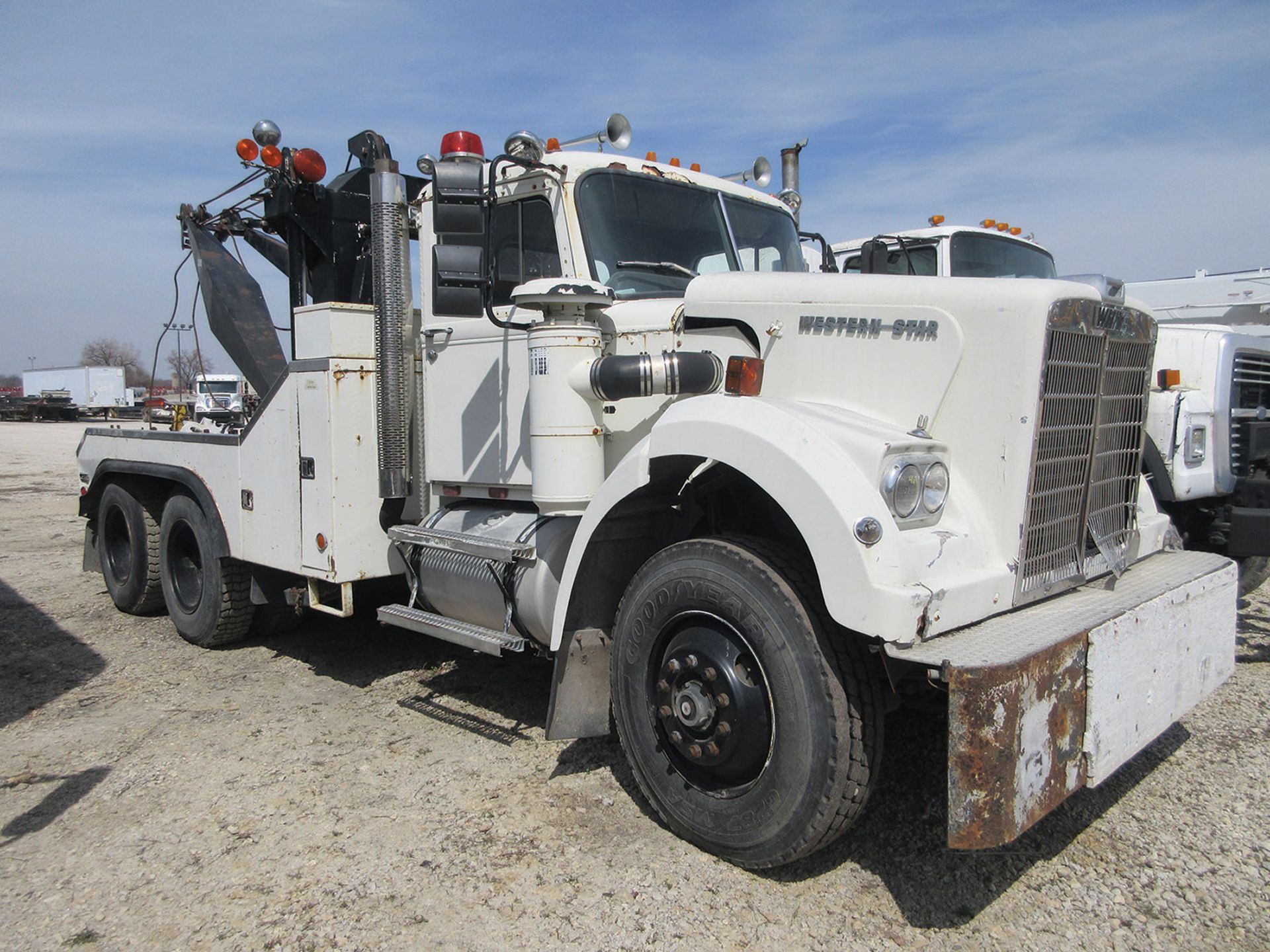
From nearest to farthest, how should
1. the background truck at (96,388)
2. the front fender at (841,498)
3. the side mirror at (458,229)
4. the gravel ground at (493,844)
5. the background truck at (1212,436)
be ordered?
the front fender at (841,498)
the gravel ground at (493,844)
the side mirror at (458,229)
the background truck at (1212,436)
the background truck at (96,388)

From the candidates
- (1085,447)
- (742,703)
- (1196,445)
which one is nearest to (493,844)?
(742,703)

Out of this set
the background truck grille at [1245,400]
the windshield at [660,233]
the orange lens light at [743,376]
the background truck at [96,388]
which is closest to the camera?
the orange lens light at [743,376]

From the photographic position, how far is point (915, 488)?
2.83 meters

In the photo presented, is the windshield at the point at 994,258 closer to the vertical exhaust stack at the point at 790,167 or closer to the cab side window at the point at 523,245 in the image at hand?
the vertical exhaust stack at the point at 790,167

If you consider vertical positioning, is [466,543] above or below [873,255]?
below

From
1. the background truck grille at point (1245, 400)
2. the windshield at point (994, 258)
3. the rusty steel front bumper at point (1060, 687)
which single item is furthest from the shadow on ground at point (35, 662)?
the background truck grille at point (1245, 400)

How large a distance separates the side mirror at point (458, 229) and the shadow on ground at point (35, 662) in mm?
3405

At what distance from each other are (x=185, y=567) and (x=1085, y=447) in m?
5.79

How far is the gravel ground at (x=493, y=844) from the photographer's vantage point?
2867 millimetres

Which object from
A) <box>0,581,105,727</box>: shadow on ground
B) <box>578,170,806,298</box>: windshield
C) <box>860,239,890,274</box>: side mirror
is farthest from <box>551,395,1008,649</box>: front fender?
<box>0,581,105,727</box>: shadow on ground

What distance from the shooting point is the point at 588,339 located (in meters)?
3.78

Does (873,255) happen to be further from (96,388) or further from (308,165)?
(96,388)

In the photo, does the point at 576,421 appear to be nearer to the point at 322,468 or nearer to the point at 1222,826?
the point at 322,468

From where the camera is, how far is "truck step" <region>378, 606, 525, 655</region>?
13.2 feet
